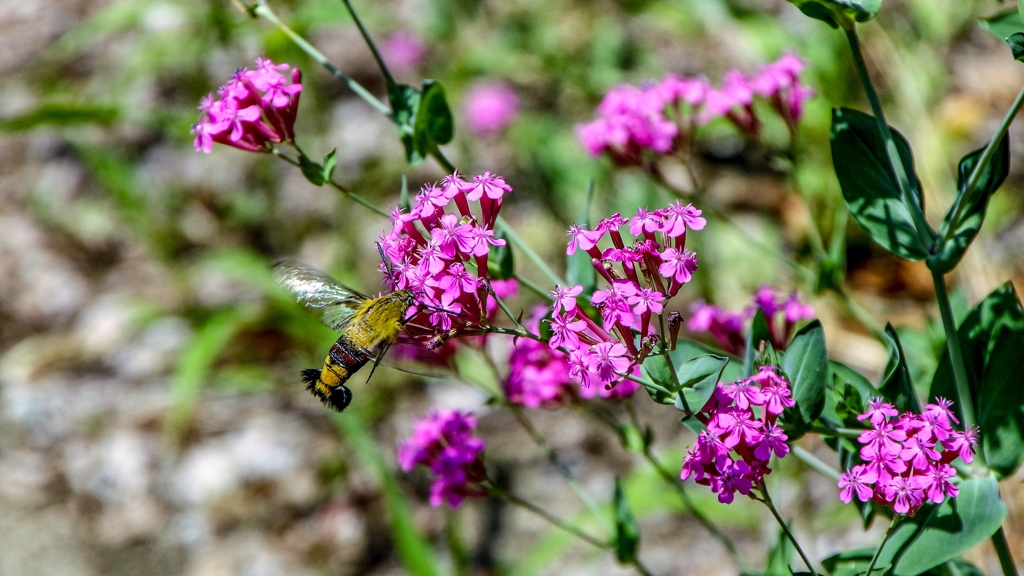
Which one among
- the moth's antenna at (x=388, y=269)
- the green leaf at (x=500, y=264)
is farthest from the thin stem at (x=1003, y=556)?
the moth's antenna at (x=388, y=269)

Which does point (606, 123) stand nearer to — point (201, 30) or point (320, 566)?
point (320, 566)

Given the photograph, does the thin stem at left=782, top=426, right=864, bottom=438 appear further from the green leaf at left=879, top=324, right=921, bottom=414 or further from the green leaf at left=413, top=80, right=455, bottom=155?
the green leaf at left=413, top=80, right=455, bottom=155

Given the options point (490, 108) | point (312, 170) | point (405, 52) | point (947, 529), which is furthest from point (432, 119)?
point (405, 52)

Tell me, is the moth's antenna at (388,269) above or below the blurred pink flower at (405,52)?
above

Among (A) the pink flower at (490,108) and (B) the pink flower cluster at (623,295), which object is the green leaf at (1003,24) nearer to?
(B) the pink flower cluster at (623,295)

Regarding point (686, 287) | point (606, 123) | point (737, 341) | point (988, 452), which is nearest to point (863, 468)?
point (988, 452)

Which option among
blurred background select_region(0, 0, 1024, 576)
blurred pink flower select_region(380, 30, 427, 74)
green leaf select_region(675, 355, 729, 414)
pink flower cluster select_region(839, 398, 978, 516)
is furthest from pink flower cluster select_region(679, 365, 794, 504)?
blurred pink flower select_region(380, 30, 427, 74)
